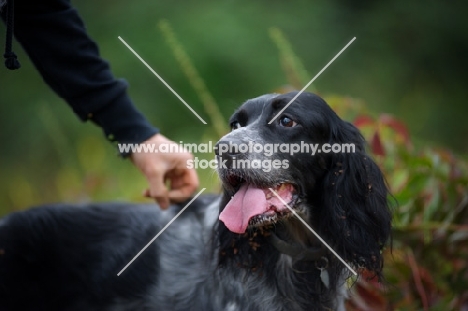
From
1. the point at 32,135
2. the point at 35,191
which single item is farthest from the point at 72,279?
the point at 32,135

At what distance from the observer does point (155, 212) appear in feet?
12.7

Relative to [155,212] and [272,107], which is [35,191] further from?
[272,107]

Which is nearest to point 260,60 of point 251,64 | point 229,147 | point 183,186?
point 251,64

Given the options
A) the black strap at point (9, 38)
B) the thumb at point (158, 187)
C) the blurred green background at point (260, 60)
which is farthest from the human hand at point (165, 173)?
the blurred green background at point (260, 60)

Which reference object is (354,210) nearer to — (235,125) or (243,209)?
(243,209)

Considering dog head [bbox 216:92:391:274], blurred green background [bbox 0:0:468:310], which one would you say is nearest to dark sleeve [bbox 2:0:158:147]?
dog head [bbox 216:92:391:274]

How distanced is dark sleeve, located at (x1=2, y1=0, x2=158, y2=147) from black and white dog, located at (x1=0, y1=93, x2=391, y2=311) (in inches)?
20.3

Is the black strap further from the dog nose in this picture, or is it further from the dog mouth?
the dog mouth

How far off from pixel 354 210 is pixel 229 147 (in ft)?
2.15

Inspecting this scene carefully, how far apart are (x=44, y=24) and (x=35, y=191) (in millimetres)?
4145

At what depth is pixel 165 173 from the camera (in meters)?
3.70

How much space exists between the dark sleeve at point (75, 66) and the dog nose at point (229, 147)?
0.67 meters

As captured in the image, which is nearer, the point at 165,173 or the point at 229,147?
the point at 229,147

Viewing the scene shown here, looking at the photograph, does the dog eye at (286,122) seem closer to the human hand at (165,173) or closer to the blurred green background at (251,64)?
the human hand at (165,173)
